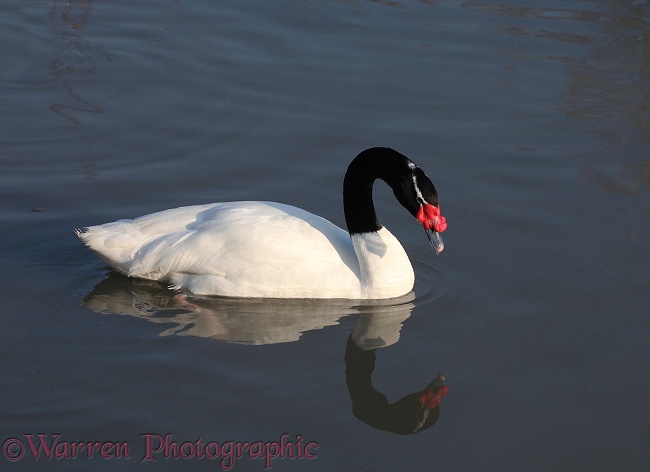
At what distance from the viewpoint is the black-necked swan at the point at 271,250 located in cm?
680

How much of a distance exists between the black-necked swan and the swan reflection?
72 mm

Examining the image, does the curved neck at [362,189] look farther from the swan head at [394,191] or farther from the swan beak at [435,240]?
the swan beak at [435,240]

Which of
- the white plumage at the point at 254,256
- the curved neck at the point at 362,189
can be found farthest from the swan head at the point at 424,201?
the white plumage at the point at 254,256

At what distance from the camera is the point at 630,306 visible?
678 cm

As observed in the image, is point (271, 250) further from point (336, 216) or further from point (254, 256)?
point (336, 216)

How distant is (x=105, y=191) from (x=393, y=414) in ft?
10.9

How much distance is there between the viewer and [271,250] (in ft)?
22.3

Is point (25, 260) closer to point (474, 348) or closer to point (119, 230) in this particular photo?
point (119, 230)

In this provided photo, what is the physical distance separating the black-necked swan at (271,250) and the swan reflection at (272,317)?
72 millimetres

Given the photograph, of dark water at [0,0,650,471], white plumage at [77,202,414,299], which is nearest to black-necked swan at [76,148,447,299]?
white plumage at [77,202,414,299]

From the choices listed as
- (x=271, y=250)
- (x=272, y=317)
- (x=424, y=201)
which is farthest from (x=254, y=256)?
(x=424, y=201)

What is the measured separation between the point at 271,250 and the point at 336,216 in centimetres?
125

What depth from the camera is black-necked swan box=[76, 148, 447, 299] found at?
6805mm

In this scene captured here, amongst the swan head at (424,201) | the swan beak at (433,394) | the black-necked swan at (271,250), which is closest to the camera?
the swan beak at (433,394)
